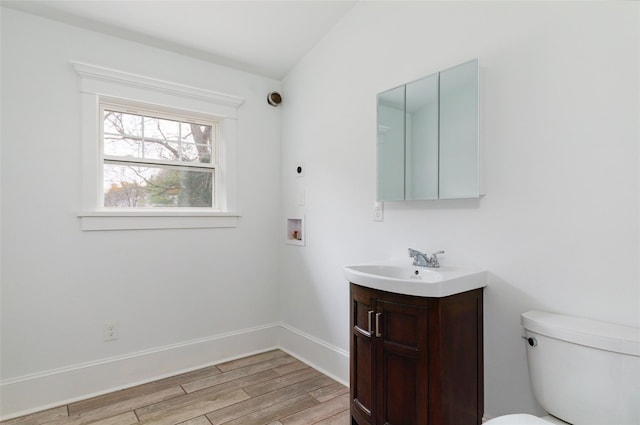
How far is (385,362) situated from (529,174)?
1075 millimetres

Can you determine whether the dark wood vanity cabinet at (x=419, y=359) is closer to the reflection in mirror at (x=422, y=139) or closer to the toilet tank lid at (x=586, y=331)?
the toilet tank lid at (x=586, y=331)

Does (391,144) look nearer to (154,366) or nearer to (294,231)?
(294,231)

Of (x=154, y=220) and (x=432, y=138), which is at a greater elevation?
(x=432, y=138)

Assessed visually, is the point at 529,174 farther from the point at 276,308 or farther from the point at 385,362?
the point at 276,308

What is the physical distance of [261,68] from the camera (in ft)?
9.97

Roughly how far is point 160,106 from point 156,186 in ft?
1.99

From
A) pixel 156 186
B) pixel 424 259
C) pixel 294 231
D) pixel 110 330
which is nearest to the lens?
pixel 424 259

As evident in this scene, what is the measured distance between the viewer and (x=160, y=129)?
276 centimetres

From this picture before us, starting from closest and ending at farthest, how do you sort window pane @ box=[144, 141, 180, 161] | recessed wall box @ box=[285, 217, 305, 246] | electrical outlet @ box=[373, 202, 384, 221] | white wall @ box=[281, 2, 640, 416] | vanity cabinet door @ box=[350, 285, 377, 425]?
white wall @ box=[281, 2, 640, 416], vanity cabinet door @ box=[350, 285, 377, 425], electrical outlet @ box=[373, 202, 384, 221], window pane @ box=[144, 141, 180, 161], recessed wall box @ box=[285, 217, 305, 246]

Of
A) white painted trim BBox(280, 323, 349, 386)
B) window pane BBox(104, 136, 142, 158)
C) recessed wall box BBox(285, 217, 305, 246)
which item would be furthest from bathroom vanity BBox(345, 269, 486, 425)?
window pane BBox(104, 136, 142, 158)

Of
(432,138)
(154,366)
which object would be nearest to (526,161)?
(432,138)

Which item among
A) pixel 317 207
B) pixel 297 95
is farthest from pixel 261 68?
pixel 317 207

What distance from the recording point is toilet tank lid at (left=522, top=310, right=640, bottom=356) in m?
1.14

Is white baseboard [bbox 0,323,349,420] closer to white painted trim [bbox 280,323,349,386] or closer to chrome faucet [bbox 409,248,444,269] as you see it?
white painted trim [bbox 280,323,349,386]
